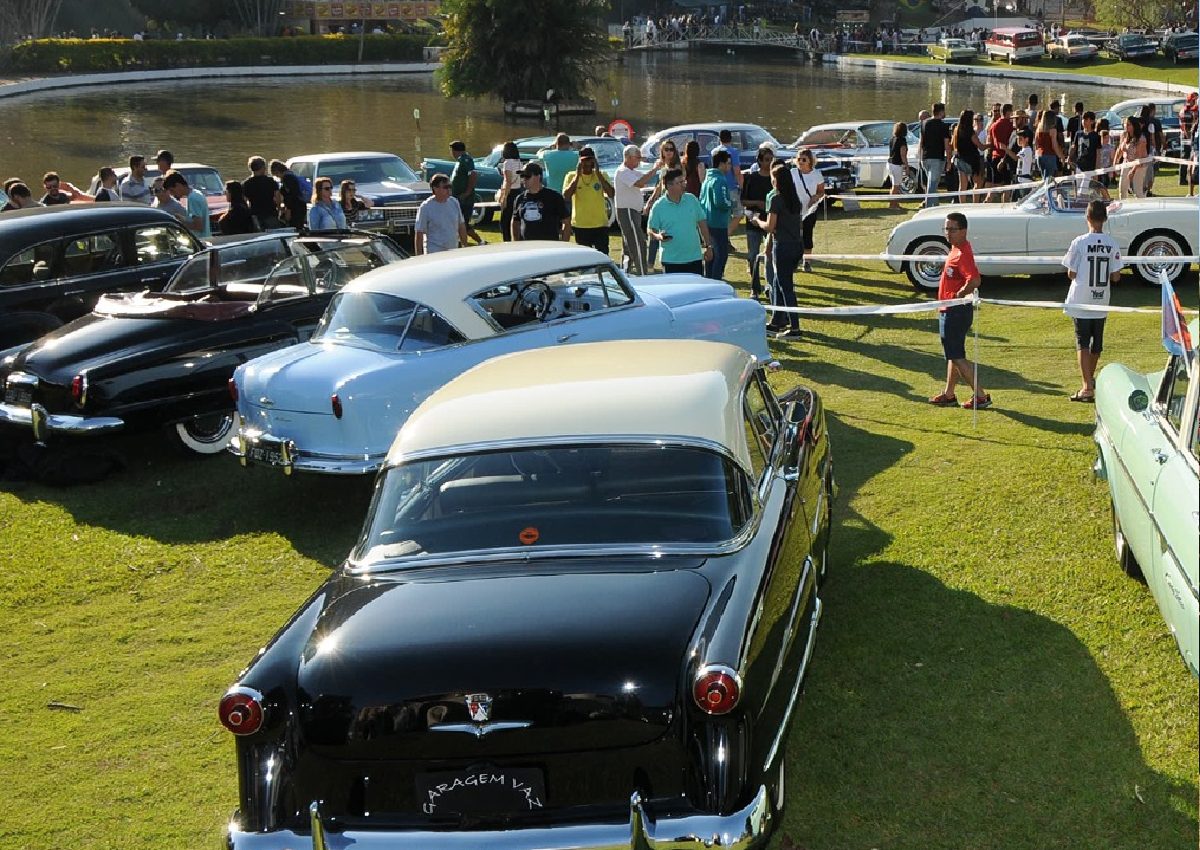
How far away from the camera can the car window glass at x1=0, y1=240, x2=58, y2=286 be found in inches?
471

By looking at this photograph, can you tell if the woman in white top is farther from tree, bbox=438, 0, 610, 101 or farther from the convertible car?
tree, bbox=438, 0, 610, 101

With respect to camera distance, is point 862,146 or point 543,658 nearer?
point 543,658

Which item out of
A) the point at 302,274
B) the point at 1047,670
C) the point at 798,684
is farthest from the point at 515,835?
the point at 302,274

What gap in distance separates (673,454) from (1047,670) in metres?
2.12

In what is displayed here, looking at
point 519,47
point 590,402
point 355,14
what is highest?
point 355,14

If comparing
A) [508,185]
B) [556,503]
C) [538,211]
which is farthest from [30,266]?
[556,503]

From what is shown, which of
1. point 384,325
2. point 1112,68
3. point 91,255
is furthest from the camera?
point 1112,68

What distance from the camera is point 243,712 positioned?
4.58 m

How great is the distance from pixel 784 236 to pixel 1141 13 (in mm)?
83204

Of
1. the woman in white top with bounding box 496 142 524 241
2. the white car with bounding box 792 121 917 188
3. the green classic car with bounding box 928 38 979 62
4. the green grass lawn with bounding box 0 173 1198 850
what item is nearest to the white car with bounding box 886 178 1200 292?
the green grass lawn with bounding box 0 173 1198 850

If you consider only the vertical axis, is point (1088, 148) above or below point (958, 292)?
above

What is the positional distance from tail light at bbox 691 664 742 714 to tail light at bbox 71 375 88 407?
23.2ft

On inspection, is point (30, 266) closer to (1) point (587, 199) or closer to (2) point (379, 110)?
(1) point (587, 199)

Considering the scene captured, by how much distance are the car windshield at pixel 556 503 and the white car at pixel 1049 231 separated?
10.8 meters
